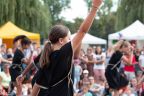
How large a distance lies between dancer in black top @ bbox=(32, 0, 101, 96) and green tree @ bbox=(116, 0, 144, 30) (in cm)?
2948

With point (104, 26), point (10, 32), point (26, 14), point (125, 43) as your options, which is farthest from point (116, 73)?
point (104, 26)

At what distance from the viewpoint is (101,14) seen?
8169cm

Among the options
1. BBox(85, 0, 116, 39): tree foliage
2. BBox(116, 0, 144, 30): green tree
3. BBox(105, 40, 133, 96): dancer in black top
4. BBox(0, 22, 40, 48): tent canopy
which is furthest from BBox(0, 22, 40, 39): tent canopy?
BBox(85, 0, 116, 39): tree foliage

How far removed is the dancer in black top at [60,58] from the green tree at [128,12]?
96.7 feet

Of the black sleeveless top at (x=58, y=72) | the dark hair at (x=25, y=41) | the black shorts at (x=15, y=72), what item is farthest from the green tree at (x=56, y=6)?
the black sleeveless top at (x=58, y=72)

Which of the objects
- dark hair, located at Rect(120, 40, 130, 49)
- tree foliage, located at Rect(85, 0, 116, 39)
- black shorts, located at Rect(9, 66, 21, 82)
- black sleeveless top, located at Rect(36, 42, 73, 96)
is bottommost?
tree foliage, located at Rect(85, 0, 116, 39)

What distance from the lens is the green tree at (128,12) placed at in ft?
111

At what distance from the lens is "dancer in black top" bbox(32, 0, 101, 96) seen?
14.6ft

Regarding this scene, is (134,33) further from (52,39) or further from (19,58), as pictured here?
(52,39)

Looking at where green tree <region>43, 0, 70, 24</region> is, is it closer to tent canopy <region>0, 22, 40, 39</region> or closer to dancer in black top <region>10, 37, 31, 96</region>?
tent canopy <region>0, 22, 40, 39</region>

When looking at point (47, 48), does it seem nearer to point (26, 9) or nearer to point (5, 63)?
point (5, 63)

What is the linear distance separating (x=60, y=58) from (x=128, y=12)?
30147 millimetres

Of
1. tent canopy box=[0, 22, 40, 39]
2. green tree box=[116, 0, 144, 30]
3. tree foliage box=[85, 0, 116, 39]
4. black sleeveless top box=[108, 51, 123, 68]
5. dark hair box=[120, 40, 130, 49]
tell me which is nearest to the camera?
dark hair box=[120, 40, 130, 49]

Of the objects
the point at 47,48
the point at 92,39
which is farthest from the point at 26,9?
the point at 47,48
